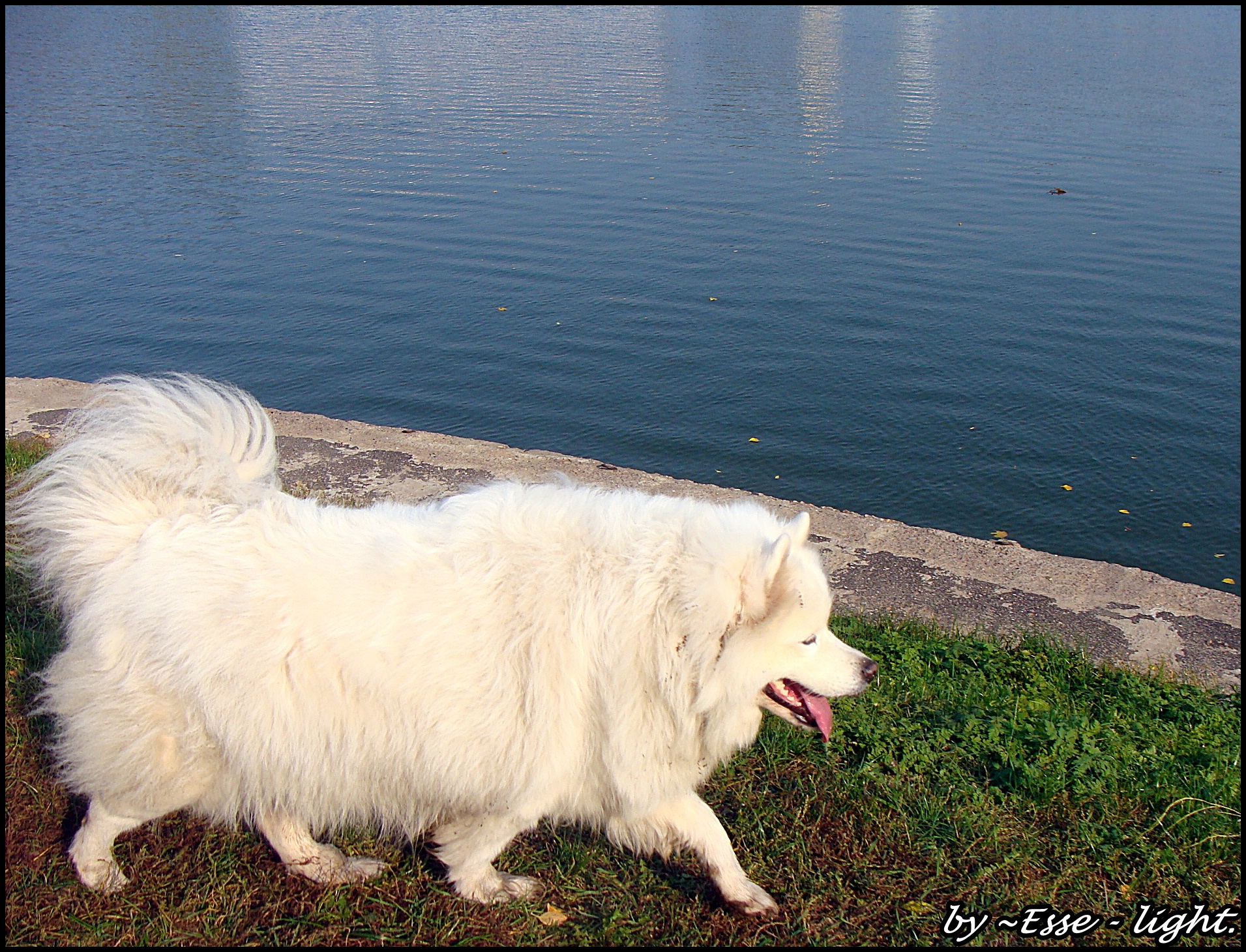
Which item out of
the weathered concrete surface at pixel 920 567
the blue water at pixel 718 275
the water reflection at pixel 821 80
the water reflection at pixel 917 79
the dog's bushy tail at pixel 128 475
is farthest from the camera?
the water reflection at pixel 917 79

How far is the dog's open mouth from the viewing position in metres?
3.62

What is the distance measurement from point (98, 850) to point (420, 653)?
4.75 feet

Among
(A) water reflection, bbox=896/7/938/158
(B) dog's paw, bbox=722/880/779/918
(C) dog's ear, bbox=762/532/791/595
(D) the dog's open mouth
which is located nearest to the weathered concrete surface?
(D) the dog's open mouth

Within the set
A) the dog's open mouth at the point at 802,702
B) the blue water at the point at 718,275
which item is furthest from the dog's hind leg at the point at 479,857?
the blue water at the point at 718,275

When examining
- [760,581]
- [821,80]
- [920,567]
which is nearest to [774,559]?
[760,581]

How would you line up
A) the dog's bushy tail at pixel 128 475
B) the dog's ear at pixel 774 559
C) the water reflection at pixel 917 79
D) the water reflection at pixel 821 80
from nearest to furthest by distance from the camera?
the dog's ear at pixel 774 559
the dog's bushy tail at pixel 128 475
the water reflection at pixel 821 80
the water reflection at pixel 917 79

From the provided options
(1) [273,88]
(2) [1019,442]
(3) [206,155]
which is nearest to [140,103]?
(1) [273,88]

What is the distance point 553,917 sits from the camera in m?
3.69

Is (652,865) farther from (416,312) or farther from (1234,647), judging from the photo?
(416,312)

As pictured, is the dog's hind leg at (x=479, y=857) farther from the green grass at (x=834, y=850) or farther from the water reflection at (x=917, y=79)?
the water reflection at (x=917, y=79)

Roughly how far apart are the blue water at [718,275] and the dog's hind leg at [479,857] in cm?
648

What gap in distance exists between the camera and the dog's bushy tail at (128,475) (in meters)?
3.56

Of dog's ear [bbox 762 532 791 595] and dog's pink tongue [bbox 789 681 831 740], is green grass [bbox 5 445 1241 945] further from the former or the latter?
dog's ear [bbox 762 532 791 595]

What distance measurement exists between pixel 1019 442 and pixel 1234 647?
5.23m
